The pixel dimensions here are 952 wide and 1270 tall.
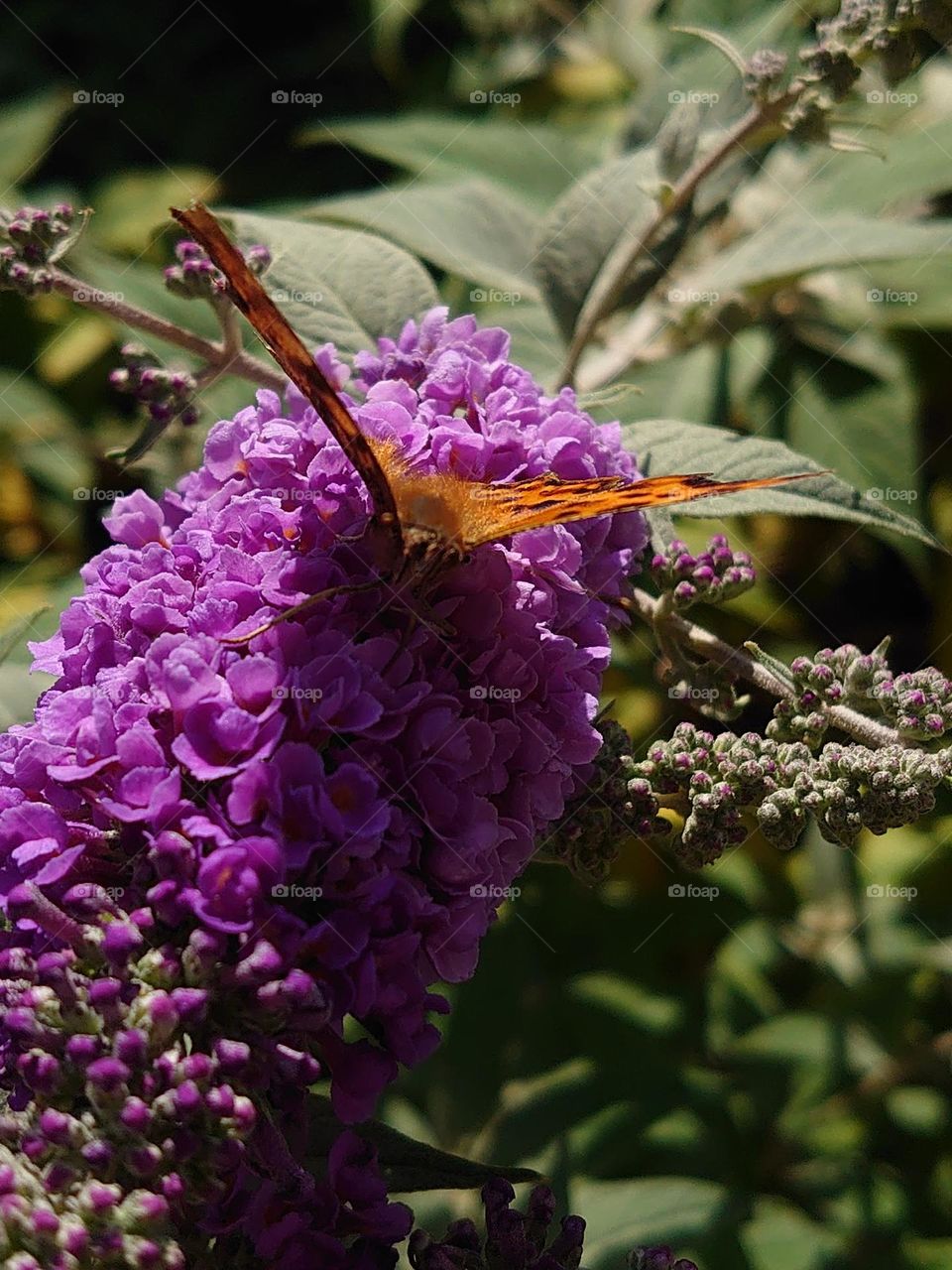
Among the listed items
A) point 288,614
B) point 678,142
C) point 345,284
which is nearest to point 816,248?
point 678,142

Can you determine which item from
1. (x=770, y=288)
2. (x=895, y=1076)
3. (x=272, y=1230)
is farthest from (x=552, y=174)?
(x=272, y=1230)

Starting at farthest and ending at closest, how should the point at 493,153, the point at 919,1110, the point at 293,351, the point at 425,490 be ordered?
the point at 493,153 → the point at 919,1110 → the point at 425,490 → the point at 293,351

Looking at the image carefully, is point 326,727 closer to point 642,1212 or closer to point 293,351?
point 293,351

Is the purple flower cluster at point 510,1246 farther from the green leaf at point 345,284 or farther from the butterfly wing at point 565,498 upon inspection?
the green leaf at point 345,284

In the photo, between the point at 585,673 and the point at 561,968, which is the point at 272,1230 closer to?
the point at 585,673

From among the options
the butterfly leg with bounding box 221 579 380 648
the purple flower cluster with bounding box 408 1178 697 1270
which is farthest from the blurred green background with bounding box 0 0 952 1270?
the butterfly leg with bounding box 221 579 380 648

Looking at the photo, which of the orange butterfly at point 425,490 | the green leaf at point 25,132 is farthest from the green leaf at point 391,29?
the orange butterfly at point 425,490
